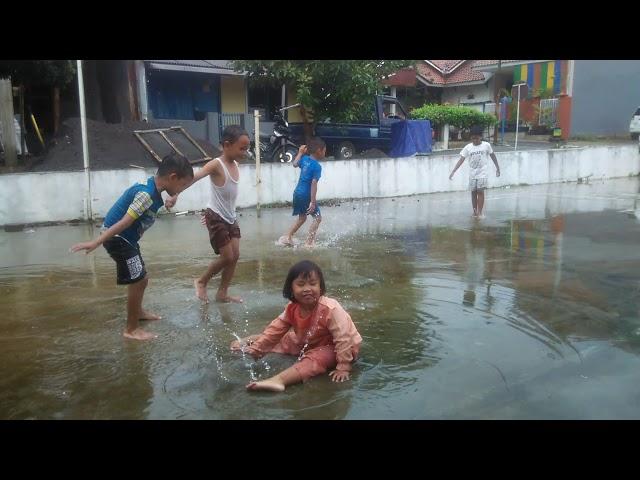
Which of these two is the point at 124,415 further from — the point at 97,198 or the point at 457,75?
the point at 457,75

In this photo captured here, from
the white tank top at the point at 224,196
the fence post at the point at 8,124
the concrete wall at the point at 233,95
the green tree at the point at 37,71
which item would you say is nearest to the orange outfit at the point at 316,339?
the white tank top at the point at 224,196

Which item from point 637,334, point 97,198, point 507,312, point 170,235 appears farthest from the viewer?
point 97,198

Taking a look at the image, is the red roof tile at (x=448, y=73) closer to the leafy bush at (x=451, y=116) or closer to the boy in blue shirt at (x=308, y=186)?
the leafy bush at (x=451, y=116)

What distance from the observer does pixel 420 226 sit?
394 inches

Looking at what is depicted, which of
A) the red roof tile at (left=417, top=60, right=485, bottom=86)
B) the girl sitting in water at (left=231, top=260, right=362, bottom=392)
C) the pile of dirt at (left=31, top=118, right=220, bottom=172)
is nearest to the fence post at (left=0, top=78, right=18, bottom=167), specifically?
the pile of dirt at (left=31, top=118, right=220, bottom=172)

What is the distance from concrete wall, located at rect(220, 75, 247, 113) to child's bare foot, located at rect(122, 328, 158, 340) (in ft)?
61.3

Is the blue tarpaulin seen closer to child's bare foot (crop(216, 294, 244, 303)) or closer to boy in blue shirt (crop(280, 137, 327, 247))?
boy in blue shirt (crop(280, 137, 327, 247))

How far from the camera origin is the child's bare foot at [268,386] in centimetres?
354

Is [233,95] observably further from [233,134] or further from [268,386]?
[268,386]

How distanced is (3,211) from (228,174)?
6096 mm

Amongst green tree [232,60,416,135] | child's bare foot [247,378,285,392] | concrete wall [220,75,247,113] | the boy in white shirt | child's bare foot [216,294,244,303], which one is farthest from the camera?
concrete wall [220,75,247,113]

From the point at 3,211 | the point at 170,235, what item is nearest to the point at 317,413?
the point at 170,235

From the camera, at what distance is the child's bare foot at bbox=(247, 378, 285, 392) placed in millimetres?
3539

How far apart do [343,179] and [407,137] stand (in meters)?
5.37
